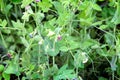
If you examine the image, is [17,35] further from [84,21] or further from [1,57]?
[84,21]

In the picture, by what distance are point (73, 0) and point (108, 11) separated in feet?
1.25

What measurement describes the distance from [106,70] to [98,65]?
43mm

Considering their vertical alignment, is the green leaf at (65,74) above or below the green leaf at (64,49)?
below

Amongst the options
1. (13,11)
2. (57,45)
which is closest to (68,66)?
(57,45)

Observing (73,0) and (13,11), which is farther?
(13,11)

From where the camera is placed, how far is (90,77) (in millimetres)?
A: 1656

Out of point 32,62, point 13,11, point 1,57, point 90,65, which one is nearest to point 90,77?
point 90,65

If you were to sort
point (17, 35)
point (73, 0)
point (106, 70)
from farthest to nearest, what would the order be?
1. point (17, 35)
2. point (106, 70)
3. point (73, 0)

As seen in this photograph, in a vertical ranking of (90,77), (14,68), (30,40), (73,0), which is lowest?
(90,77)

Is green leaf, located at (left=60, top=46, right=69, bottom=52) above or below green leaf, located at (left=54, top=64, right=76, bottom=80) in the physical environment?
above

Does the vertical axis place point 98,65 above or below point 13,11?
below

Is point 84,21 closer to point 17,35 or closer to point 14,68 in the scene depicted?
point 14,68

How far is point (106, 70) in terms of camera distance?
1611 millimetres

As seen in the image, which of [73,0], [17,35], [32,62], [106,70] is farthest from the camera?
[17,35]
